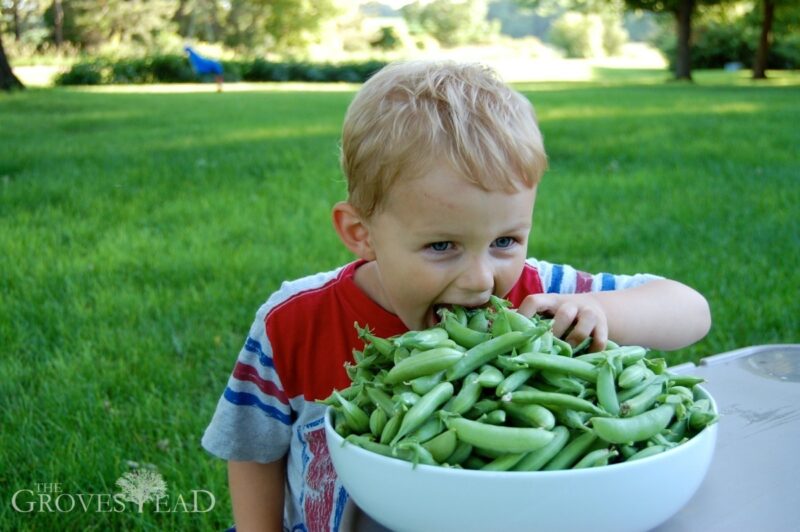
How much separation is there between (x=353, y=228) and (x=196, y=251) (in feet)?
10.7

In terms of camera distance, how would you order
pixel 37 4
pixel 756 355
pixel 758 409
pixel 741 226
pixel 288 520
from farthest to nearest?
pixel 37 4 → pixel 741 226 → pixel 288 520 → pixel 756 355 → pixel 758 409

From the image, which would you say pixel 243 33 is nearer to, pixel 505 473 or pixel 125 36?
pixel 125 36

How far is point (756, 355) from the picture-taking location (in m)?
1.87

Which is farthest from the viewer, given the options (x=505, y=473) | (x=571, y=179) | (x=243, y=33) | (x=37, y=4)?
(x=243, y=33)

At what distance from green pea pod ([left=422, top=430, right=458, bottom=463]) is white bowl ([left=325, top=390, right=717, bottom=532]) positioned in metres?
0.04

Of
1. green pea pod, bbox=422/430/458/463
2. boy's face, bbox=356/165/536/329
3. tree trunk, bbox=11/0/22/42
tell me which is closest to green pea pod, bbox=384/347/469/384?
green pea pod, bbox=422/430/458/463

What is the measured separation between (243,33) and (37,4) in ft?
36.3

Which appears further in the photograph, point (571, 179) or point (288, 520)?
point (571, 179)

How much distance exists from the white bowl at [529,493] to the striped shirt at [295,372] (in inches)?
25.1

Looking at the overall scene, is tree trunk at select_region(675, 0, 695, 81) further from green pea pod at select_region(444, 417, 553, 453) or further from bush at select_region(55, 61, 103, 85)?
green pea pod at select_region(444, 417, 553, 453)

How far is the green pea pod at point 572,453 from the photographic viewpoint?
1.03m

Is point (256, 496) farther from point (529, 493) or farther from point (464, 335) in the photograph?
point (529, 493)

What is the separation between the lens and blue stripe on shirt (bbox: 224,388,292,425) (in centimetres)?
178

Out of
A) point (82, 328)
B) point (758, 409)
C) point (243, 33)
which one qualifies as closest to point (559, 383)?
point (758, 409)
